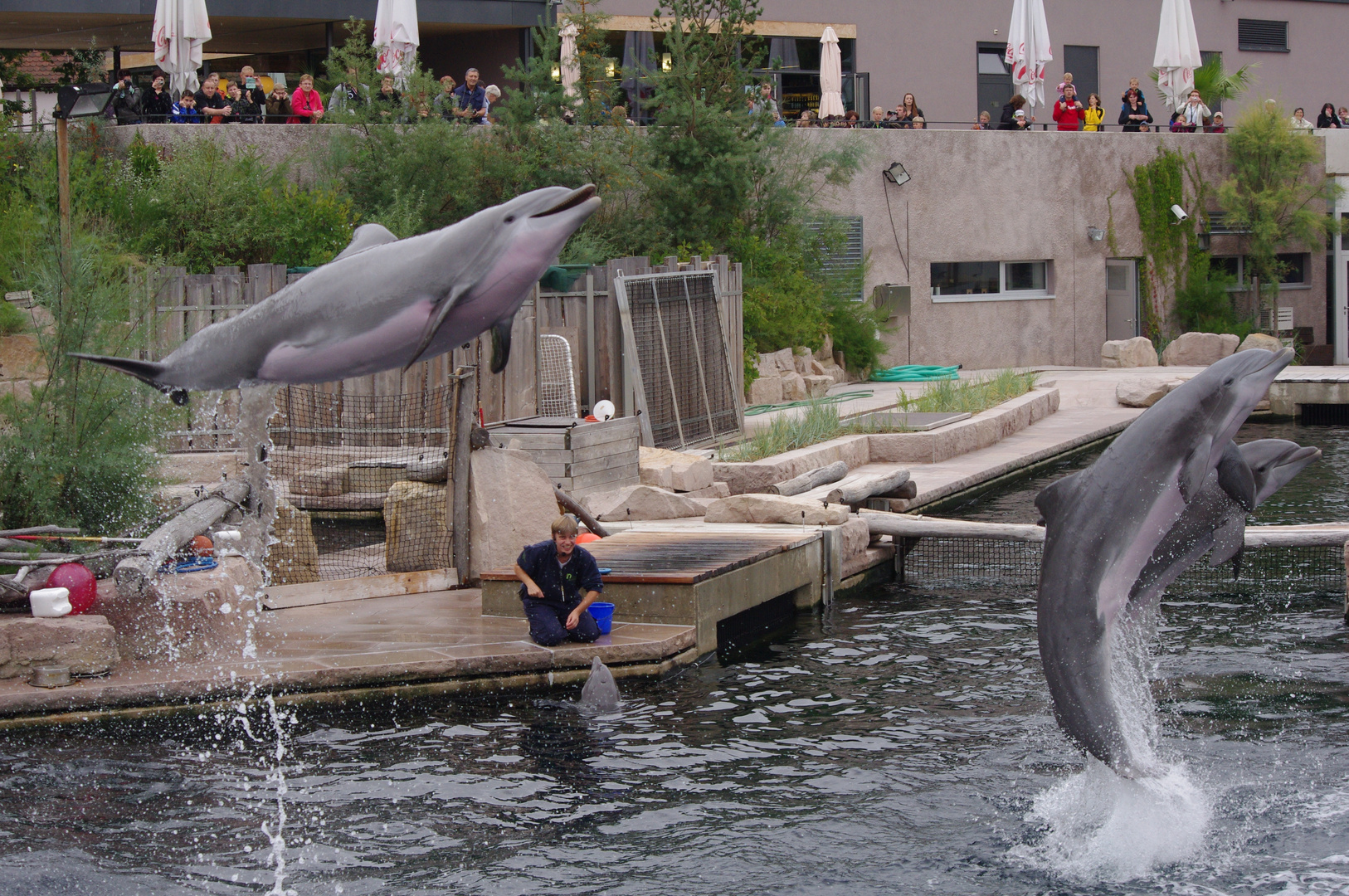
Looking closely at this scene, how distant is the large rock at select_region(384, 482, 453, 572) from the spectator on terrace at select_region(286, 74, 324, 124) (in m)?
10.8

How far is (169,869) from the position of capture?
24.2 ft

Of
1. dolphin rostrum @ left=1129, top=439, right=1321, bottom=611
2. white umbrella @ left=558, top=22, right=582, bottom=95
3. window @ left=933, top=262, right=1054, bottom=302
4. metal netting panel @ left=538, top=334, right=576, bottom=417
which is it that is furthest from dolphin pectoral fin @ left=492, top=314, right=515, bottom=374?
window @ left=933, top=262, right=1054, bottom=302

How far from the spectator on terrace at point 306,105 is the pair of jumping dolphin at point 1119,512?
1782cm

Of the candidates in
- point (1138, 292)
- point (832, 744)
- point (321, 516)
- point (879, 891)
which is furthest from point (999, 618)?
point (1138, 292)

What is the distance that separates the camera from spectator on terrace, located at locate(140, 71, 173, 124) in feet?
70.6

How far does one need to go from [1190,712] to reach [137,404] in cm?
817

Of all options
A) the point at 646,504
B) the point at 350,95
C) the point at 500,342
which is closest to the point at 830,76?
the point at 350,95

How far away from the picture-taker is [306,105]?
22.0m

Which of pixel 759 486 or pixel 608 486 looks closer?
pixel 608 486

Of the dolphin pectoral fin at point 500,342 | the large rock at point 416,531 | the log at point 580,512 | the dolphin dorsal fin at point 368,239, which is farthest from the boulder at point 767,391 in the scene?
the dolphin pectoral fin at point 500,342

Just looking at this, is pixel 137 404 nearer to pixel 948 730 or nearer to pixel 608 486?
pixel 608 486

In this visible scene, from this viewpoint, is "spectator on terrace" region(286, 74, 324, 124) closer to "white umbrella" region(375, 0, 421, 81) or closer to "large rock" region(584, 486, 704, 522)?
"white umbrella" region(375, 0, 421, 81)

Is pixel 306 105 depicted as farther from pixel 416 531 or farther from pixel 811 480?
pixel 416 531

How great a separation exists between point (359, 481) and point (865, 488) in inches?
202
